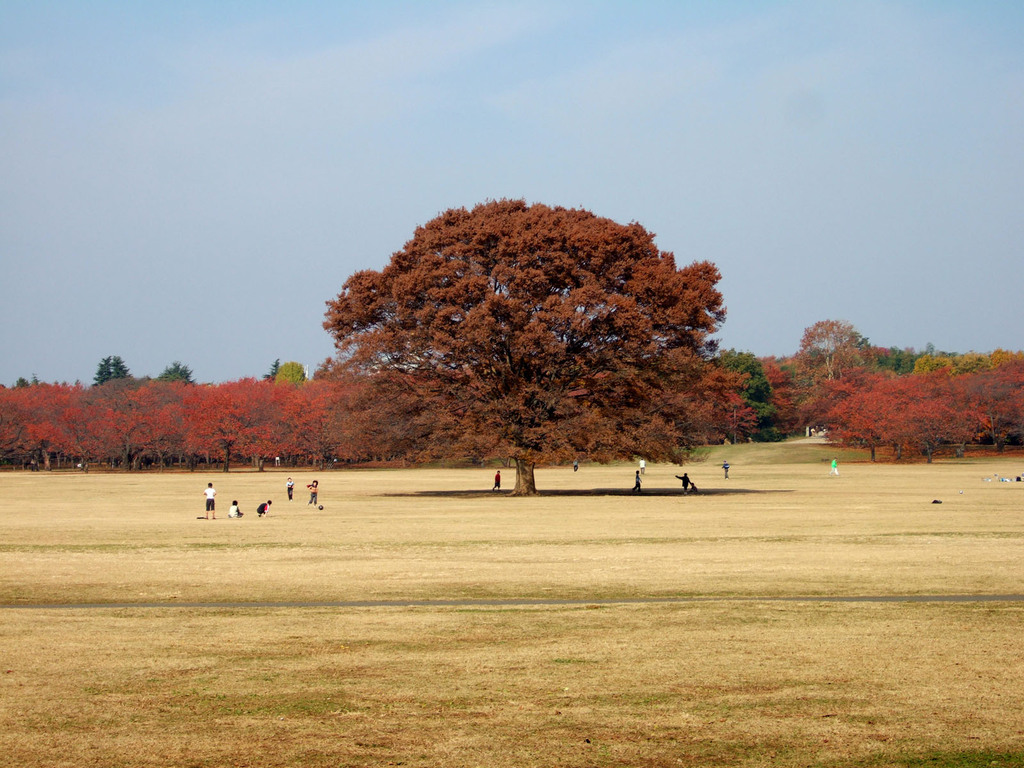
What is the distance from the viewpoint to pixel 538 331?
52.0 m

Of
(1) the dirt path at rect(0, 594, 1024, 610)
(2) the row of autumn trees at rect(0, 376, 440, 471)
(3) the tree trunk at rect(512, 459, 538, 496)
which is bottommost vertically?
(1) the dirt path at rect(0, 594, 1024, 610)

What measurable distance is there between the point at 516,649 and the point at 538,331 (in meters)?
39.5

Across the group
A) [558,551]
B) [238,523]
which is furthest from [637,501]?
[558,551]

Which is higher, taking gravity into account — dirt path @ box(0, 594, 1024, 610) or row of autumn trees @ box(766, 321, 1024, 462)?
row of autumn trees @ box(766, 321, 1024, 462)

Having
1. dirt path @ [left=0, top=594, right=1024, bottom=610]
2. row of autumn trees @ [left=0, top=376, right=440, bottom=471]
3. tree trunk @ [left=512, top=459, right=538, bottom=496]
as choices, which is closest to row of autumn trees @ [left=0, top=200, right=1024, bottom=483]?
tree trunk @ [left=512, top=459, right=538, bottom=496]

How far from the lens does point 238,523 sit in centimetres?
3703

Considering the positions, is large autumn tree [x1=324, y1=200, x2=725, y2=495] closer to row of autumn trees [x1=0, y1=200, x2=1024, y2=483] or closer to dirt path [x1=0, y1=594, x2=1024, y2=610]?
row of autumn trees [x1=0, y1=200, x2=1024, y2=483]

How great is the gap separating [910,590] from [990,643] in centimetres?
540

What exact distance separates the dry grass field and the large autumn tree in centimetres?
2357

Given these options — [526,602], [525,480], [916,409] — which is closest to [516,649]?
[526,602]

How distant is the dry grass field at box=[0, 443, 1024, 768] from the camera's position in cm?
882

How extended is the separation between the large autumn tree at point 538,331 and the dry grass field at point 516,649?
77.3ft

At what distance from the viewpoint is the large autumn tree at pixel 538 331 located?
5344cm

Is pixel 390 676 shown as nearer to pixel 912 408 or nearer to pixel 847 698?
pixel 847 698
